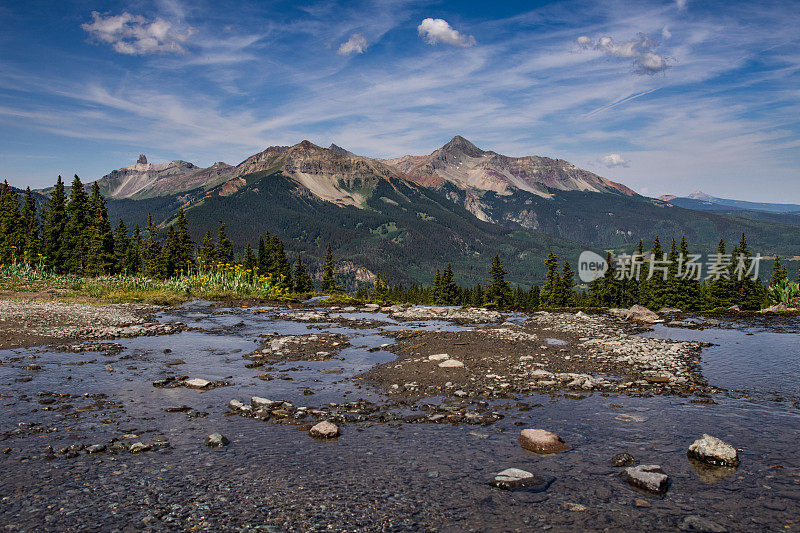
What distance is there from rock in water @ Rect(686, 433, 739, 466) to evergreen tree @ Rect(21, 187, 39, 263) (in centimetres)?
9583

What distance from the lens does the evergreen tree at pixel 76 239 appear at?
80562 millimetres

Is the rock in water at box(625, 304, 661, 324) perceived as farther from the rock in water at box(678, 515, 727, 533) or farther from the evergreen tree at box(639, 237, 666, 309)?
the rock in water at box(678, 515, 727, 533)

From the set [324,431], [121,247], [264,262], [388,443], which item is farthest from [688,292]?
[121,247]

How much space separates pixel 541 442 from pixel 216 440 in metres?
8.32

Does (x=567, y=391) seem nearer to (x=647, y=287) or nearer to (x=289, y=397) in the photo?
(x=289, y=397)

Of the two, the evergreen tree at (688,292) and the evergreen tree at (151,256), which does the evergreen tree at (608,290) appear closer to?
the evergreen tree at (688,292)

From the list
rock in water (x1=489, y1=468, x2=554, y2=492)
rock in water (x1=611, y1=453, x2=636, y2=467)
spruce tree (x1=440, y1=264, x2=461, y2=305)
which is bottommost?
spruce tree (x1=440, y1=264, x2=461, y2=305)

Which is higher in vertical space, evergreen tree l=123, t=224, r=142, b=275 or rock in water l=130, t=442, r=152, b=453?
evergreen tree l=123, t=224, r=142, b=275

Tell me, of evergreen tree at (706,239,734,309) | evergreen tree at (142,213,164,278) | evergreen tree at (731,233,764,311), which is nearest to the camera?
evergreen tree at (731,233,764,311)

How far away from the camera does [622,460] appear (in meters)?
10.5

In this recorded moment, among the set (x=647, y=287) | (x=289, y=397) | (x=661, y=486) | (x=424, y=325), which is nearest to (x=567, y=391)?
(x=661, y=486)

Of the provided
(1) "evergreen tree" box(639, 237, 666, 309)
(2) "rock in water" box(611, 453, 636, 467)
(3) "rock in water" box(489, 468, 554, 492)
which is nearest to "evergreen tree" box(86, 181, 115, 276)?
(3) "rock in water" box(489, 468, 554, 492)

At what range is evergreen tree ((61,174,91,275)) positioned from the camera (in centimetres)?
8056

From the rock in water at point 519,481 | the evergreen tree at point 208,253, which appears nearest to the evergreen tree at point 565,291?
the evergreen tree at point 208,253
